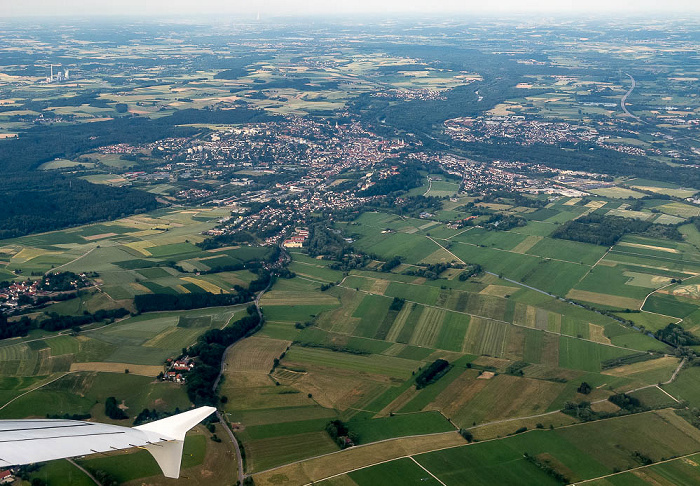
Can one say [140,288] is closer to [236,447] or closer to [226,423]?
[226,423]

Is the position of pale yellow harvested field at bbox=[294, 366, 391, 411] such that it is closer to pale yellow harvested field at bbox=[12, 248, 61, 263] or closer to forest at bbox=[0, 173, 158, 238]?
pale yellow harvested field at bbox=[12, 248, 61, 263]

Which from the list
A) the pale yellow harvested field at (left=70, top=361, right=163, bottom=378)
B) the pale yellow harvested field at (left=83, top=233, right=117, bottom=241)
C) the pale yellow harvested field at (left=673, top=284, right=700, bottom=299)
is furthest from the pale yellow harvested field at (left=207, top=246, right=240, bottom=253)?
the pale yellow harvested field at (left=673, top=284, right=700, bottom=299)

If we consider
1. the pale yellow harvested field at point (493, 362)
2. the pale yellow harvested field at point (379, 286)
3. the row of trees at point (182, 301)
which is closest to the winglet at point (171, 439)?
the pale yellow harvested field at point (493, 362)

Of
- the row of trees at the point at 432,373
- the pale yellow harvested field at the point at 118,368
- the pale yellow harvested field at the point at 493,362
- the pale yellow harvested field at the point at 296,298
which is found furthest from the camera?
the pale yellow harvested field at the point at 296,298

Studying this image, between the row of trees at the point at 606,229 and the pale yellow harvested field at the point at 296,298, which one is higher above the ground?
the row of trees at the point at 606,229

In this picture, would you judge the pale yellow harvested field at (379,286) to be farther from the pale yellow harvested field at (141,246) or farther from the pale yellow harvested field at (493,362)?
the pale yellow harvested field at (141,246)

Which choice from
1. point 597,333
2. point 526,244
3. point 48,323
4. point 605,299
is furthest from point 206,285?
point 605,299
